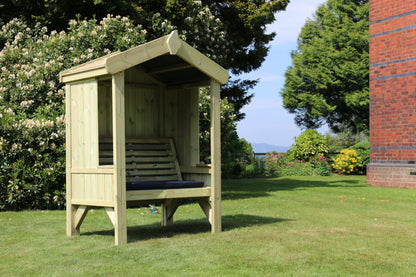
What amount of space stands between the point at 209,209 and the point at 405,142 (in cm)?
1104

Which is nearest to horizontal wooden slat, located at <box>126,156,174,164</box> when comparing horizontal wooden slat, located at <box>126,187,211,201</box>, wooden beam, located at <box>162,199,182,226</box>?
wooden beam, located at <box>162,199,182,226</box>

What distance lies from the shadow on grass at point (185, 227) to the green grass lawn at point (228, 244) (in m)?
0.02

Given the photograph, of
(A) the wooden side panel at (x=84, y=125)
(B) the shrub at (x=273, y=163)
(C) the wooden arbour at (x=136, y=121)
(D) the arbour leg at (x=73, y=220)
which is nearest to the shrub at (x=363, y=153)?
(B) the shrub at (x=273, y=163)

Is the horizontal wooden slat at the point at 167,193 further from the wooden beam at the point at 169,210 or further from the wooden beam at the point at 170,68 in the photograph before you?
the wooden beam at the point at 170,68

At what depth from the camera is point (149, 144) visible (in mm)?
8727

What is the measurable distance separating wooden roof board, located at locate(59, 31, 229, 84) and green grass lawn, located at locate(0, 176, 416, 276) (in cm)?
231

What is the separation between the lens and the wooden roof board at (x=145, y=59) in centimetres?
662

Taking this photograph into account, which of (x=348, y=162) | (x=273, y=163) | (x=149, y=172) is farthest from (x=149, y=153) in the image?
(x=348, y=162)

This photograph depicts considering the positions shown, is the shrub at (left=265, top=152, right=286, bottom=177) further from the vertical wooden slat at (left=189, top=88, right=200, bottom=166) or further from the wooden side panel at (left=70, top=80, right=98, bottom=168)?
the wooden side panel at (left=70, top=80, right=98, bottom=168)

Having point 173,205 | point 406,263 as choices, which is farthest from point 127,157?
point 406,263

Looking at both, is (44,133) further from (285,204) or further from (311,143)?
(311,143)

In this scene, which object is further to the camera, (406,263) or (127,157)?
(127,157)

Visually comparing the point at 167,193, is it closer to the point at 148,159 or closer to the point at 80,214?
the point at 80,214

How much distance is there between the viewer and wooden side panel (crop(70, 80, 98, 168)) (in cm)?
709
